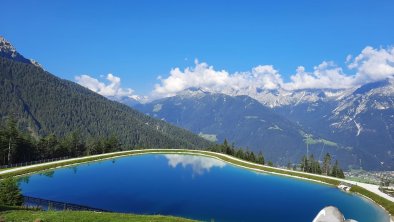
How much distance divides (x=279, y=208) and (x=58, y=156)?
305 ft

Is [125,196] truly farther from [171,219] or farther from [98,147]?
[98,147]

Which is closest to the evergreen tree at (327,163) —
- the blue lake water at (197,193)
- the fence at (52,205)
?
the blue lake water at (197,193)

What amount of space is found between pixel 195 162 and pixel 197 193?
189ft

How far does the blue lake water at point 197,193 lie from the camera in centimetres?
6134

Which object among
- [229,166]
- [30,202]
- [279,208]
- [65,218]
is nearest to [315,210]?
[279,208]

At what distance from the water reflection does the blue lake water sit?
31.4 inches

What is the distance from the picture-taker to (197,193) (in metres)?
77.2

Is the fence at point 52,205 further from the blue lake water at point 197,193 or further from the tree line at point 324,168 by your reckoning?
the tree line at point 324,168

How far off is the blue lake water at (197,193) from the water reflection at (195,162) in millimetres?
796

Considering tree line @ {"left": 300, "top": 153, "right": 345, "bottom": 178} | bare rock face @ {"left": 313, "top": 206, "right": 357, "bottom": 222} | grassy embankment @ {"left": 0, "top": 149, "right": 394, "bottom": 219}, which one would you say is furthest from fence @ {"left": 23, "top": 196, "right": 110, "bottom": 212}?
tree line @ {"left": 300, "top": 153, "right": 345, "bottom": 178}

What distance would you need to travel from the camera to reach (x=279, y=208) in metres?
65.0

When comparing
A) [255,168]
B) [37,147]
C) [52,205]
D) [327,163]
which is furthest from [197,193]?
[327,163]

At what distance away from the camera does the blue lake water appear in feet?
201

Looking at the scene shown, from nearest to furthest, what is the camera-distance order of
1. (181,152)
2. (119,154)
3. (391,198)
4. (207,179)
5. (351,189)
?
(391,198) < (351,189) < (207,179) < (119,154) < (181,152)
